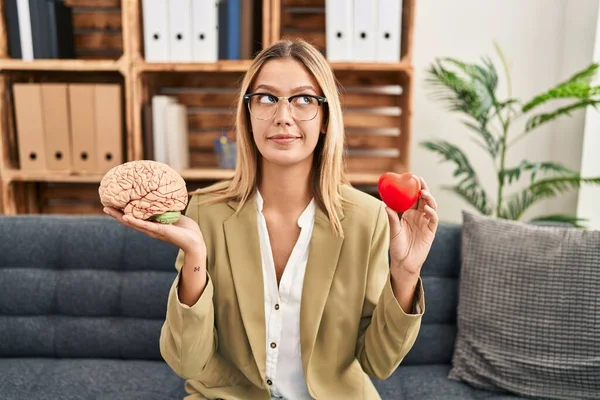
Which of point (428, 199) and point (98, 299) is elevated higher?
point (428, 199)

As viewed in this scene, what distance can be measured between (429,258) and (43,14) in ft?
6.14

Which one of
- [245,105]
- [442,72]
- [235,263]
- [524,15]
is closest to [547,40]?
[524,15]

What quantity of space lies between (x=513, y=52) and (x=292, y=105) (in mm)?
1792

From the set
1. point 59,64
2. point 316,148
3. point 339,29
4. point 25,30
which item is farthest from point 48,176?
point 316,148

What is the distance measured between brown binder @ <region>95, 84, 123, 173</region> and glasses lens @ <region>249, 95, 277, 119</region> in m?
1.28

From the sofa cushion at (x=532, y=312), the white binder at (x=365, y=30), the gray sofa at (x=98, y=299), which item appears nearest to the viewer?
the sofa cushion at (x=532, y=312)

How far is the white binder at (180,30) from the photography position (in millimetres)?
1990

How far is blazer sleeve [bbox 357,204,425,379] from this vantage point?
1.00 meters

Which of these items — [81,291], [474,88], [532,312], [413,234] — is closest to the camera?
[413,234]

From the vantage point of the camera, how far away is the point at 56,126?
213 cm

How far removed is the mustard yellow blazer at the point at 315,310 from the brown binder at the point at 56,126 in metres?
1.28

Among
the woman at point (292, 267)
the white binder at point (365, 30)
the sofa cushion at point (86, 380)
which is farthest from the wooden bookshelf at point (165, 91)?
the woman at point (292, 267)

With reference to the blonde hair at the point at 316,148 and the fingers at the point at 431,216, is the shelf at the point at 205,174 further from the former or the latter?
the fingers at the point at 431,216

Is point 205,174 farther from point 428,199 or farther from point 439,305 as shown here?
point 428,199
